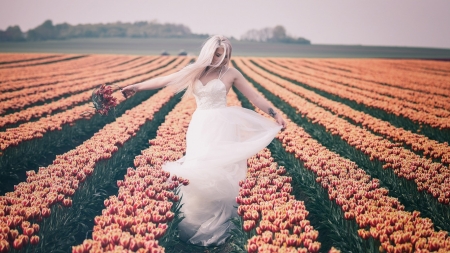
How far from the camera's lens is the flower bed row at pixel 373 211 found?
10.4 feet

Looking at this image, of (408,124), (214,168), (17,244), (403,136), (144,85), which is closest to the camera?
(17,244)

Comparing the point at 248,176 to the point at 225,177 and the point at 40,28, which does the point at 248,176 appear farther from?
the point at 40,28

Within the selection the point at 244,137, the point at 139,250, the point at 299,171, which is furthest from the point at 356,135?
the point at 139,250

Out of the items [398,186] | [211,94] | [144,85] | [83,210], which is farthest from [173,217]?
[398,186]

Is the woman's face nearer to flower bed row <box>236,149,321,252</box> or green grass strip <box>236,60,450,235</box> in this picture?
flower bed row <box>236,149,321,252</box>

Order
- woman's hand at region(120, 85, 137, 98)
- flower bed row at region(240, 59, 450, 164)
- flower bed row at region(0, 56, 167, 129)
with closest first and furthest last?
woman's hand at region(120, 85, 137, 98) < flower bed row at region(240, 59, 450, 164) < flower bed row at region(0, 56, 167, 129)

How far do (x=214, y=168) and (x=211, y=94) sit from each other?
1.05 m

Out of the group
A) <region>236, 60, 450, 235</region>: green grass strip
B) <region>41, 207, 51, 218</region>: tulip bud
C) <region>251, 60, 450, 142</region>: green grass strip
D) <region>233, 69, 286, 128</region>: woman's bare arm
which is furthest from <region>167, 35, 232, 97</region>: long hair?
<region>251, 60, 450, 142</region>: green grass strip

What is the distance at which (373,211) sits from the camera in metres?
3.75

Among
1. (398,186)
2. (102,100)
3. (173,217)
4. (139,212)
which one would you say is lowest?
(398,186)

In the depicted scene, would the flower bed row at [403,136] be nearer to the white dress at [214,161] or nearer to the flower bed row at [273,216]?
the white dress at [214,161]

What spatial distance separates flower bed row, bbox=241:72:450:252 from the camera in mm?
3160

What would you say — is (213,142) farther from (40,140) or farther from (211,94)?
(40,140)

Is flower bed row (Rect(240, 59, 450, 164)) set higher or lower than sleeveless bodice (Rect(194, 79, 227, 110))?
lower
